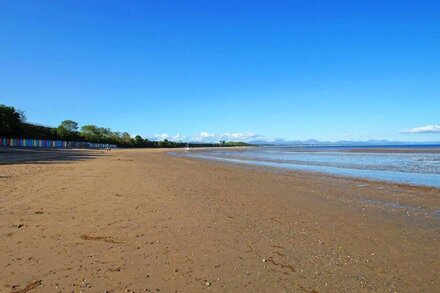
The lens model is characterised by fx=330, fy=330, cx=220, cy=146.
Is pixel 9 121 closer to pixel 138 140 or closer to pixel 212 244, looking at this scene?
pixel 212 244

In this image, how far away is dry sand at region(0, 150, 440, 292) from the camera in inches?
180

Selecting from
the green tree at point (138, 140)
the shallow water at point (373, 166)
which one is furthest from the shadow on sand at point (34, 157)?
the green tree at point (138, 140)

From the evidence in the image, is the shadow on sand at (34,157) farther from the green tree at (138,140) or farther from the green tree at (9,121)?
the green tree at (138,140)

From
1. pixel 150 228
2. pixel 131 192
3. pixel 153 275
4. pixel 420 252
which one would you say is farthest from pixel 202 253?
pixel 131 192

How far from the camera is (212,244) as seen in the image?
6.16 m

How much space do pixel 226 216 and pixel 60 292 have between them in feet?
15.9

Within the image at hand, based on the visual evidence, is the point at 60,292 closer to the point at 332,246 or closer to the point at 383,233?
the point at 332,246

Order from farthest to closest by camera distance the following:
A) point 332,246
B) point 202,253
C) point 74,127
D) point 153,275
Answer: point 74,127, point 332,246, point 202,253, point 153,275

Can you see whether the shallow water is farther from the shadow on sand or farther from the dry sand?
the shadow on sand

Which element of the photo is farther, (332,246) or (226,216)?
(226,216)

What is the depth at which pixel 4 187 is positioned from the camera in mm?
12133

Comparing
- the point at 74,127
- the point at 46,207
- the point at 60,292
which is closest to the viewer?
the point at 60,292

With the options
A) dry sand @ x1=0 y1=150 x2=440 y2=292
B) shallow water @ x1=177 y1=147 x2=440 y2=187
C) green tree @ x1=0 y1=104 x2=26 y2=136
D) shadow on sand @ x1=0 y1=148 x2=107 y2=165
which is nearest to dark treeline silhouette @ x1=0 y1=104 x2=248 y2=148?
green tree @ x1=0 y1=104 x2=26 y2=136

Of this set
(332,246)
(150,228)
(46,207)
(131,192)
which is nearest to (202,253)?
(150,228)
